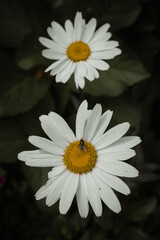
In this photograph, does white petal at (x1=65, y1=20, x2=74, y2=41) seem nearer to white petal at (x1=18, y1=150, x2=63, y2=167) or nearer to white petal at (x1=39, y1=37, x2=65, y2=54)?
white petal at (x1=39, y1=37, x2=65, y2=54)

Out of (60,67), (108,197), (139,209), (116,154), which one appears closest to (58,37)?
(60,67)

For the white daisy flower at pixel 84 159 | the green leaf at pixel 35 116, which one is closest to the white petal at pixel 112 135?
the white daisy flower at pixel 84 159

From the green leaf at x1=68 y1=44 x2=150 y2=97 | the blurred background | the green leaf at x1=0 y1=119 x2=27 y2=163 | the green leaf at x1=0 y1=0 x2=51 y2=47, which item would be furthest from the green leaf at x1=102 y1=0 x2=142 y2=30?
the green leaf at x1=0 y1=119 x2=27 y2=163

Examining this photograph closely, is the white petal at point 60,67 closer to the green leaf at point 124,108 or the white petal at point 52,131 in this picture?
the white petal at point 52,131

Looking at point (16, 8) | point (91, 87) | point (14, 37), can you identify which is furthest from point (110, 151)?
point (16, 8)

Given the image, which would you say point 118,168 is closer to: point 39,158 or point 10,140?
point 39,158
